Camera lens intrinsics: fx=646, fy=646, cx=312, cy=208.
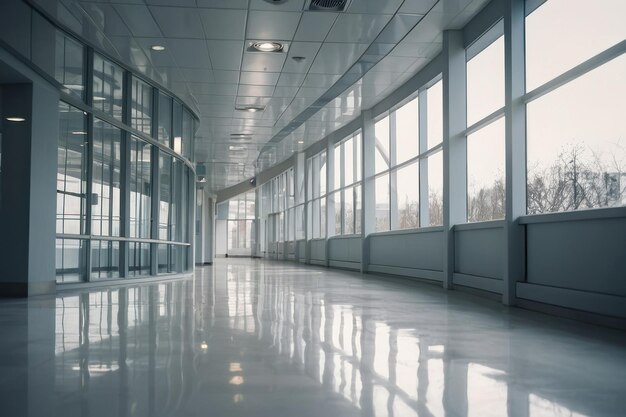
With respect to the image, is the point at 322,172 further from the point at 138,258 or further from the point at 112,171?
the point at 112,171

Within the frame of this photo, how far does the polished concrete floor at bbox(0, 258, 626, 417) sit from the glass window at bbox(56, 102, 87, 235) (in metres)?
3.25

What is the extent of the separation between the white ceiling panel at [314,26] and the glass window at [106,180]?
14.6 ft

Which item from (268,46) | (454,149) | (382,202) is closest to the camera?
(268,46)

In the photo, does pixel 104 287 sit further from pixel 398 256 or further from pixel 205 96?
pixel 398 256

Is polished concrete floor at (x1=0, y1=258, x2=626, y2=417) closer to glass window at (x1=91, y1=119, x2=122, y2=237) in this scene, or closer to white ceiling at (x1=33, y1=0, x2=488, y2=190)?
glass window at (x1=91, y1=119, x2=122, y2=237)

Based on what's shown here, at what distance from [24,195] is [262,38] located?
486 centimetres

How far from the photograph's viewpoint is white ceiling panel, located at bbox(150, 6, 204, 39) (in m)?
10.3

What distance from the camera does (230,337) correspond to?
19.5ft

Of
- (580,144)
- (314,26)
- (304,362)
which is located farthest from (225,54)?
(304,362)

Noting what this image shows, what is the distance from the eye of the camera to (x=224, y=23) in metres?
10.9

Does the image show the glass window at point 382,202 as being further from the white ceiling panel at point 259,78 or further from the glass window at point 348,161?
the white ceiling panel at point 259,78

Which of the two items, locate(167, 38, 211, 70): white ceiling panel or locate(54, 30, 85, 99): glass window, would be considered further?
locate(167, 38, 211, 70): white ceiling panel

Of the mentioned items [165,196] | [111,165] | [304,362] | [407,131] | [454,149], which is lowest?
[304,362]

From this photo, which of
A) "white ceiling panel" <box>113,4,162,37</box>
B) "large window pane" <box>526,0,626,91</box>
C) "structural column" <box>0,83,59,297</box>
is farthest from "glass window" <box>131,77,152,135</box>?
"large window pane" <box>526,0,626,91</box>
